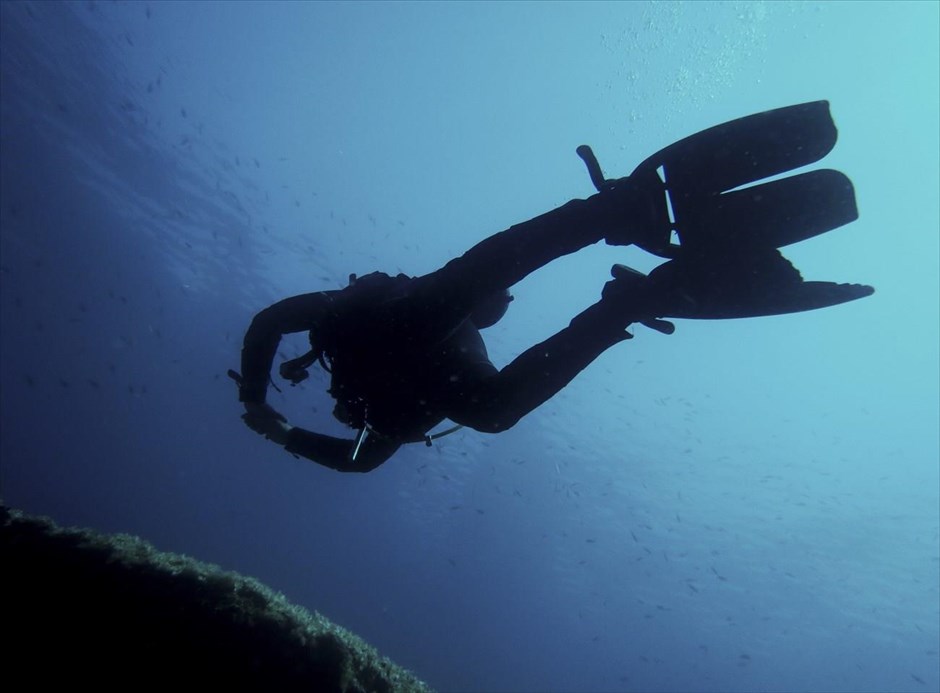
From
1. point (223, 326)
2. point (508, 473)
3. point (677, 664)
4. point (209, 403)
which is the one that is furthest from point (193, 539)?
point (677, 664)

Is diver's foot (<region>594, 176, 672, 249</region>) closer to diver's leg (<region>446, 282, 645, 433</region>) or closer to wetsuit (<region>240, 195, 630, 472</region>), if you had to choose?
wetsuit (<region>240, 195, 630, 472</region>)

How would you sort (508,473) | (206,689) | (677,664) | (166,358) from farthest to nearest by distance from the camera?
(677,664), (166,358), (508,473), (206,689)

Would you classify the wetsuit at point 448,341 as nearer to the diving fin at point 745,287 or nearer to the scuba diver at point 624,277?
the scuba diver at point 624,277

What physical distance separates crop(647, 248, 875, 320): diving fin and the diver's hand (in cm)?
298

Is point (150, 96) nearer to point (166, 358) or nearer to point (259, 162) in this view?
point (259, 162)

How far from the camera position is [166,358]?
43812 millimetres

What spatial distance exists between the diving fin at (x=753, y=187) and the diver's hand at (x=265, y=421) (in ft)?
9.93

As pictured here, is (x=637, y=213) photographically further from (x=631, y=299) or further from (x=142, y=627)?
(x=142, y=627)

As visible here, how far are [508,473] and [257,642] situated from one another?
35086mm

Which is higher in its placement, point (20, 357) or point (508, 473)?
point (508, 473)

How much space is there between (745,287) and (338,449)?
10.2 feet

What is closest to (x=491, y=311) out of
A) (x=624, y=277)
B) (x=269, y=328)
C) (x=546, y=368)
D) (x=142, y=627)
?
(x=546, y=368)

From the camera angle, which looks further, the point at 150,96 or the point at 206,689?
the point at 150,96

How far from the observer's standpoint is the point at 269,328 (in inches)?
147
